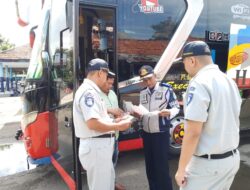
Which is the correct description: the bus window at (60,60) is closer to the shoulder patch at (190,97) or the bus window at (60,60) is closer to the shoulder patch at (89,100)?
the shoulder patch at (89,100)

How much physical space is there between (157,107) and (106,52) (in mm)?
1312

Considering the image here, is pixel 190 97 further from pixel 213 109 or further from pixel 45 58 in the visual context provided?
pixel 45 58

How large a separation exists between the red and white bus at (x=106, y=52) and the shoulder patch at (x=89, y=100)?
804 millimetres

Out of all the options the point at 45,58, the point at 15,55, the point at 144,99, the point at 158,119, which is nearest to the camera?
the point at 158,119

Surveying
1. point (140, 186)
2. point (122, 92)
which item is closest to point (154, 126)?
point (122, 92)

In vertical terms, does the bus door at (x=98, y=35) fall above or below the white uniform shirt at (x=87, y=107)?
above

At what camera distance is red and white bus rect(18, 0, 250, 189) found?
372cm

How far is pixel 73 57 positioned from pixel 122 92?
0.99 meters

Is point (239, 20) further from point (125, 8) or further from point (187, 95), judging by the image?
point (187, 95)

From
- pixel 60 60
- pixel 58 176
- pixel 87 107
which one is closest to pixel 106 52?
pixel 60 60

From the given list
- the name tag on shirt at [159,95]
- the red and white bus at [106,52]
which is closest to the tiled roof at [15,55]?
the red and white bus at [106,52]

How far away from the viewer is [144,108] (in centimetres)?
326

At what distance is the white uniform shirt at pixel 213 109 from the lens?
1.93 metres

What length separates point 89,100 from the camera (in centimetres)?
255
